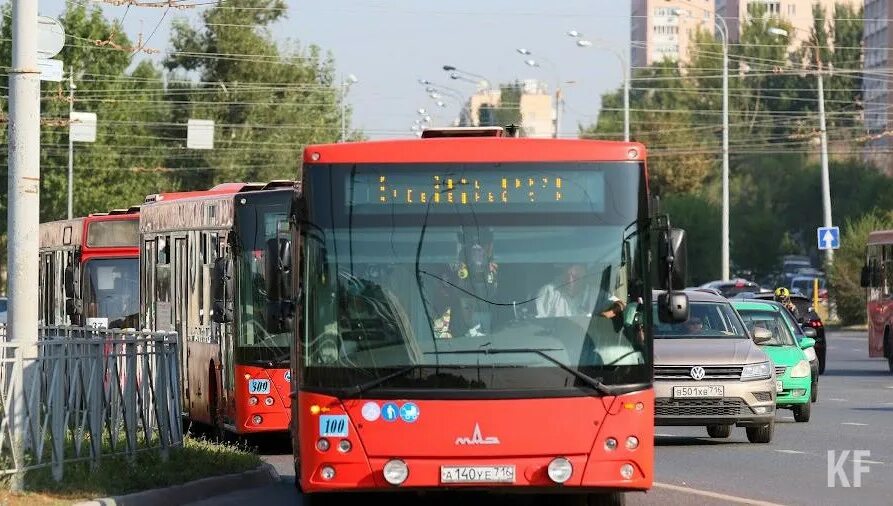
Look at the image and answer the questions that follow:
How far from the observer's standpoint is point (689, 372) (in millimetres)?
18766

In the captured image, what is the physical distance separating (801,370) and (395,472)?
449 inches

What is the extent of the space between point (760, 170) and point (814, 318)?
65.3 m

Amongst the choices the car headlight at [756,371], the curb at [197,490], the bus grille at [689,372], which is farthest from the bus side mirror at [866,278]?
the curb at [197,490]

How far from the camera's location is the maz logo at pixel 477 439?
11.4 metres

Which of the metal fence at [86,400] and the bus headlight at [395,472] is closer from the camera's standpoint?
the bus headlight at [395,472]

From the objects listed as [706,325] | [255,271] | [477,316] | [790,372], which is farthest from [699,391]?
[477,316]

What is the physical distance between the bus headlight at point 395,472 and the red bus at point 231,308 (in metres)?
5.78

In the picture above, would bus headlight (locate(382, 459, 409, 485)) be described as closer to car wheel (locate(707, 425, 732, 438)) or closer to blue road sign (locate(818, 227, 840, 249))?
car wheel (locate(707, 425, 732, 438))

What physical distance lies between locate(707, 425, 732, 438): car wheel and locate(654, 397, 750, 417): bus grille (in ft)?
6.03

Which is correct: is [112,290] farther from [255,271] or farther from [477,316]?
[477,316]

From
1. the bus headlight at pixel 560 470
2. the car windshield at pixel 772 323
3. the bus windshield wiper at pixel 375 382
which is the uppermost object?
the bus windshield wiper at pixel 375 382

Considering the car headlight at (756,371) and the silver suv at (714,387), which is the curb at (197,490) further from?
the car headlight at (756,371)

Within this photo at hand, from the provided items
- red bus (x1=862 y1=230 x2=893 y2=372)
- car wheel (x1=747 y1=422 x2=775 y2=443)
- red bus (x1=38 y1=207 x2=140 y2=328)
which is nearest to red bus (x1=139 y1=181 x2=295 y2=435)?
car wheel (x1=747 y1=422 x2=775 y2=443)

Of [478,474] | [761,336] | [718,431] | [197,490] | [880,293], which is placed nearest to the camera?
[478,474]
